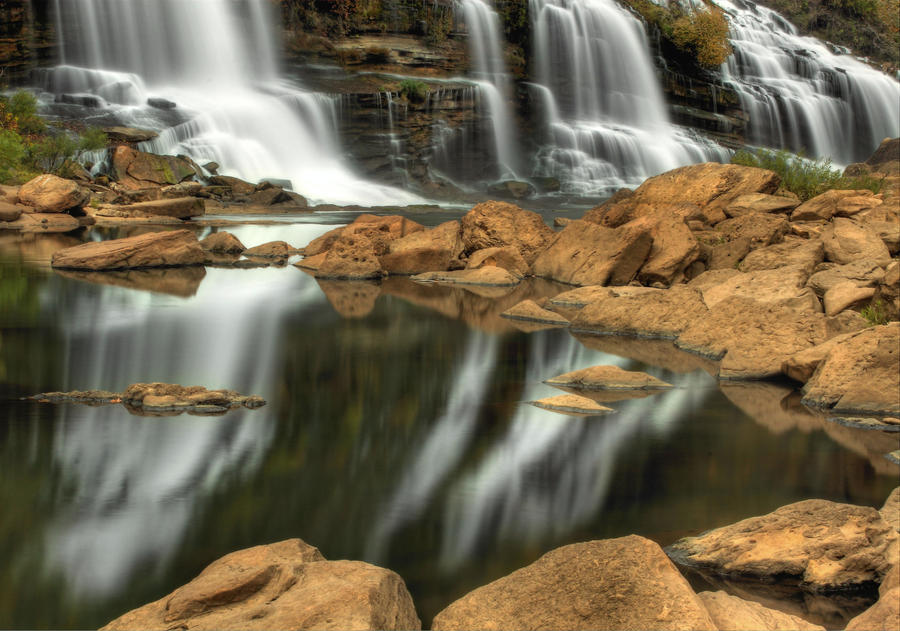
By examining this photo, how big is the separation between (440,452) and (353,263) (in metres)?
8.09

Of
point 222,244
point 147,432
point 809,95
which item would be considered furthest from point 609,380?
point 809,95

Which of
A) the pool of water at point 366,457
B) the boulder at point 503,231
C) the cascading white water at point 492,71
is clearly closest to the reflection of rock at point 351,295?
the pool of water at point 366,457

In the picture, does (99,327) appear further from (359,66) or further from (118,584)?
(359,66)

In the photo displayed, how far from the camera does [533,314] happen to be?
1038cm

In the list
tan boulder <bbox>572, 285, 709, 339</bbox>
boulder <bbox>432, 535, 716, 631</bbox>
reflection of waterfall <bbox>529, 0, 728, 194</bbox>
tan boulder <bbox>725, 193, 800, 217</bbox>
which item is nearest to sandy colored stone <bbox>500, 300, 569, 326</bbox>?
tan boulder <bbox>572, 285, 709, 339</bbox>

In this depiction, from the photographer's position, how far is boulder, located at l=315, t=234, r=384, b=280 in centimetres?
1348

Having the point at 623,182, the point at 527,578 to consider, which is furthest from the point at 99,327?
the point at 623,182

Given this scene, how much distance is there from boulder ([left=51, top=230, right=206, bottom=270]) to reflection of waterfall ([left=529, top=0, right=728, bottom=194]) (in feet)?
66.3

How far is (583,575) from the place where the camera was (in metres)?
3.46

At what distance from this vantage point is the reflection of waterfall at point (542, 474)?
178 inches

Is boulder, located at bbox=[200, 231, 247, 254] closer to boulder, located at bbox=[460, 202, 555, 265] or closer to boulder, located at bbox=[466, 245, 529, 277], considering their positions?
boulder, located at bbox=[460, 202, 555, 265]

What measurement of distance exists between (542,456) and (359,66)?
33.2 m

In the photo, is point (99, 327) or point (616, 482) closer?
point (616, 482)

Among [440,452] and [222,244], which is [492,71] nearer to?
[222,244]
